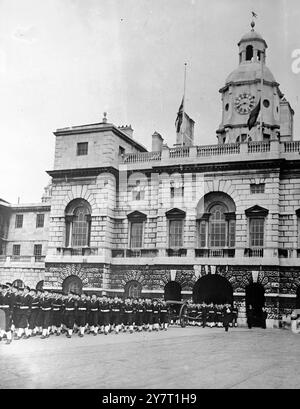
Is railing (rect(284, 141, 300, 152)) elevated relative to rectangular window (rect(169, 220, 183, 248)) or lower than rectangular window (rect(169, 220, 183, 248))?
elevated

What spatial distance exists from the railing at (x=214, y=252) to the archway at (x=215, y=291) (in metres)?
1.51

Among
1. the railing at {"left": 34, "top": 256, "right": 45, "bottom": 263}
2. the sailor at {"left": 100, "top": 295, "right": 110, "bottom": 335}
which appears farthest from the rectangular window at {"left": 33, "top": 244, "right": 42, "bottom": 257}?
the sailor at {"left": 100, "top": 295, "right": 110, "bottom": 335}

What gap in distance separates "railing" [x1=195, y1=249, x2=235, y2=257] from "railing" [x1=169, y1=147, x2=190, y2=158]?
20.0 feet

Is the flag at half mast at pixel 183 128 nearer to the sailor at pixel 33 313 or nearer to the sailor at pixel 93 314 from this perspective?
the sailor at pixel 93 314

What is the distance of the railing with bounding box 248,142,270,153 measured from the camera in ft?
109

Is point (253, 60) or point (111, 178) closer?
point (111, 178)

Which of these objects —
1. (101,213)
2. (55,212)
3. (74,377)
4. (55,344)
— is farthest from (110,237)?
(74,377)

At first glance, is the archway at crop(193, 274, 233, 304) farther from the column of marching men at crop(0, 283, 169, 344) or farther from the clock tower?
the clock tower

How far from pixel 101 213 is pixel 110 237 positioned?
5.55 ft

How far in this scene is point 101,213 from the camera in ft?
115

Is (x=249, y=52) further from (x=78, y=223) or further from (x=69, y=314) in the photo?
(x=69, y=314)

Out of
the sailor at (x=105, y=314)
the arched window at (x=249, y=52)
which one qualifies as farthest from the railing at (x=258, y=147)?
the sailor at (x=105, y=314)

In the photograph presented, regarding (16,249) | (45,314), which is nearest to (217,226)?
(45,314)
